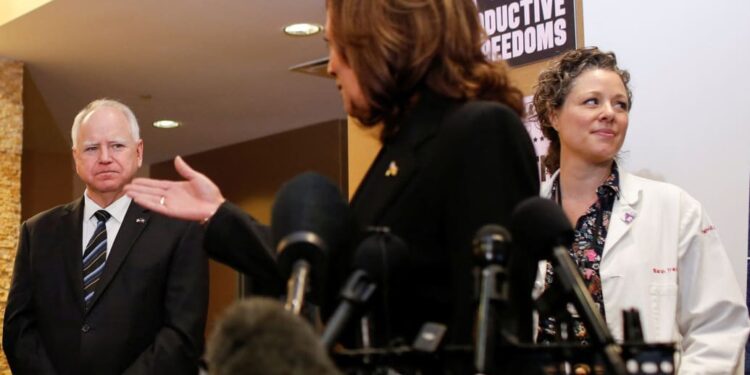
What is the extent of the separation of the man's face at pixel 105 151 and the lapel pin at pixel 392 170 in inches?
80.2

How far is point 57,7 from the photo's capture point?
5852mm

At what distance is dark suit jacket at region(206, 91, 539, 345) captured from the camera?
1347mm

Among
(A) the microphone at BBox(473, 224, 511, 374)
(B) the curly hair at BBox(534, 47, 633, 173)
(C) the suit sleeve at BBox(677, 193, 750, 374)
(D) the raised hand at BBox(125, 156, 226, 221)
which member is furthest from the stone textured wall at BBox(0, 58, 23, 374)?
(A) the microphone at BBox(473, 224, 511, 374)

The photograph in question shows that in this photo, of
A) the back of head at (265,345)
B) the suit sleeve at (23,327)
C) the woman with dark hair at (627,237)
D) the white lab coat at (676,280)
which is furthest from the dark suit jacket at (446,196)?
the suit sleeve at (23,327)

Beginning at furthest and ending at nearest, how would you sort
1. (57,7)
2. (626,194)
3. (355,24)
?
(57,7) < (626,194) < (355,24)

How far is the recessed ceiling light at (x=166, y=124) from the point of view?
9.07 metres

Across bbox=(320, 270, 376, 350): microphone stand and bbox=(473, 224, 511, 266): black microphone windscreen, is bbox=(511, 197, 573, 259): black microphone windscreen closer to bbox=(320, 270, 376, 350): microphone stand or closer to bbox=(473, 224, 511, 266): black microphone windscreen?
bbox=(473, 224, 511, 266): black microphone windscreen

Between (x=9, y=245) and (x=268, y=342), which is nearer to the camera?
(x=268, y=342)

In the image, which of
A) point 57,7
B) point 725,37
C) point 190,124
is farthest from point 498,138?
point 190,124

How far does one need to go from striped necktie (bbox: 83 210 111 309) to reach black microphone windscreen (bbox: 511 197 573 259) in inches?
86.4

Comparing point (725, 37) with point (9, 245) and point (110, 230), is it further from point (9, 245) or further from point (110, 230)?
point (9, 245)

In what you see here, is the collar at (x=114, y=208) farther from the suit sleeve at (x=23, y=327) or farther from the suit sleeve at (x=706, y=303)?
the suit sleeve at (x=706, y=303)

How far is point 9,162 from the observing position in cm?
679

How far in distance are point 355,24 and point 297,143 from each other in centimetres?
807
